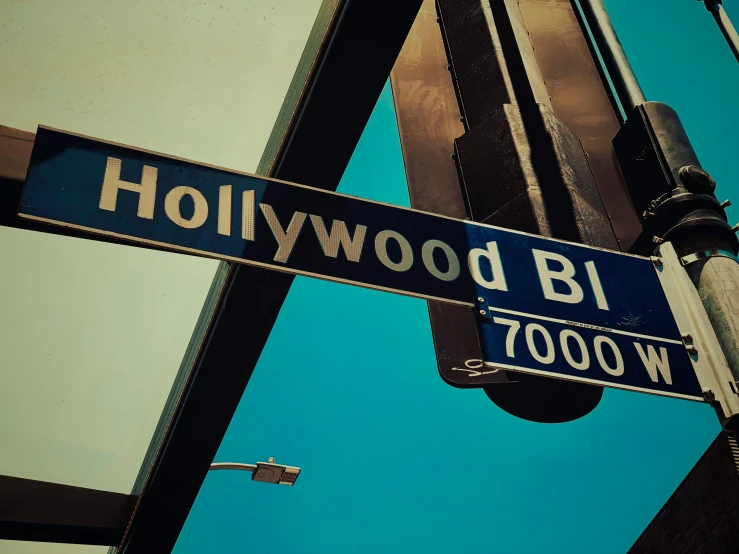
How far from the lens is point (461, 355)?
4.17 meters

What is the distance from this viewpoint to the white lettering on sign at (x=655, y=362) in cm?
266

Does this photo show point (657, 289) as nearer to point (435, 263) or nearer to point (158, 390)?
point (435, 263)

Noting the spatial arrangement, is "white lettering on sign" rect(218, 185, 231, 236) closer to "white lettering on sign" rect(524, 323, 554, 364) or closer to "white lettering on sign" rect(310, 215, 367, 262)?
"white lettering on sign" rect(310, 215, 367, 262)

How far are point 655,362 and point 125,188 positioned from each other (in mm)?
2144

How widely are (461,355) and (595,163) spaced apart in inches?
59.8

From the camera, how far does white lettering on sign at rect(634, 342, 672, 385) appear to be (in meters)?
2.66

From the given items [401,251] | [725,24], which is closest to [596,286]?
[401,251]

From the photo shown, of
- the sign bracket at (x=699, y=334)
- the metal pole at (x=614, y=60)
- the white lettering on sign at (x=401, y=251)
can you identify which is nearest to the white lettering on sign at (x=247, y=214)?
the white lettering on sign at (x=401, y=251)

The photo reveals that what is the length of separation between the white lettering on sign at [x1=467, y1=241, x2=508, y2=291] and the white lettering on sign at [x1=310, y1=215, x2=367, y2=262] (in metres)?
0.47

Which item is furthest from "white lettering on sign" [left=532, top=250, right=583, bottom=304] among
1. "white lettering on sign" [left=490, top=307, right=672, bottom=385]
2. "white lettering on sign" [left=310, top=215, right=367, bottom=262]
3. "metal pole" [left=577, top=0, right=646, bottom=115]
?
"metal pole" [left=577, top=0, right=646, bottom=115]

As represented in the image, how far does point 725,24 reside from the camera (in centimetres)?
350

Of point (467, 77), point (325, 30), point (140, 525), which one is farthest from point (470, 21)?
point (140, 525)

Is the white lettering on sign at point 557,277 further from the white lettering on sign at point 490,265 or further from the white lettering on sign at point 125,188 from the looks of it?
the white lettering on sign at point 125,188

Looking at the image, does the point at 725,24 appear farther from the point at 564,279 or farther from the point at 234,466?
the point at 234,466
